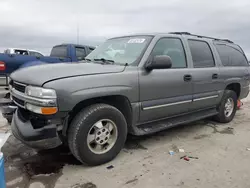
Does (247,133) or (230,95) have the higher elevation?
(230,95)

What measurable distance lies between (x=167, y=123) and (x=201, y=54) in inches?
61.3

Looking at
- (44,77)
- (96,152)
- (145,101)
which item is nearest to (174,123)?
(145,101)

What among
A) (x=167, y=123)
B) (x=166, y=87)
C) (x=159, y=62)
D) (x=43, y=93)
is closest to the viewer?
(x=43, y=93)

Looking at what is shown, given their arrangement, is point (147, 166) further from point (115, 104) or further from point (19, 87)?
point (19, 87)

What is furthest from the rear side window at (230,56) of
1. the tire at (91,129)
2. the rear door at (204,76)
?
the tire at (91,129)

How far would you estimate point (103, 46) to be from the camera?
4.15 metres

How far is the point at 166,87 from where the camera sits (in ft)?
11.4

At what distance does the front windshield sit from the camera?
337cm

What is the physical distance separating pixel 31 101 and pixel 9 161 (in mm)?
1074

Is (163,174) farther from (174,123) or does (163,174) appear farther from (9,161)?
(9,161)

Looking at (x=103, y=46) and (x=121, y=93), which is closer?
(x=121, y=93)

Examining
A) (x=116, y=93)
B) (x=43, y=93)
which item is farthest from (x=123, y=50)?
(x=43, y=93)

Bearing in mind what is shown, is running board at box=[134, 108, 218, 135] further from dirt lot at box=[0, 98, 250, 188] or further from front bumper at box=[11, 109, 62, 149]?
front bumper at box=[11, 109, 62, 149]

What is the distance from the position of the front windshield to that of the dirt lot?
56.3 inches
